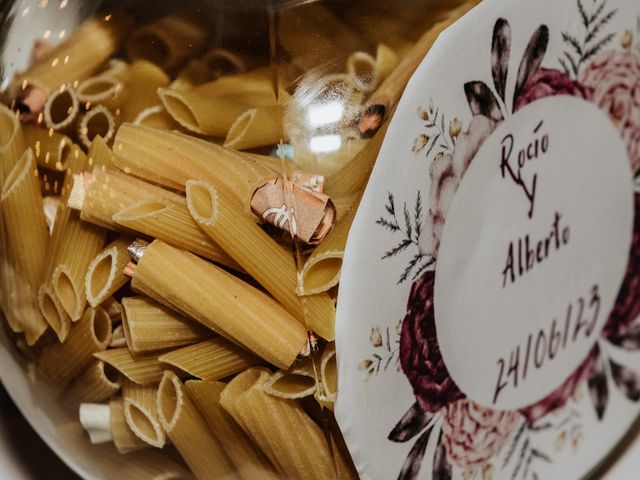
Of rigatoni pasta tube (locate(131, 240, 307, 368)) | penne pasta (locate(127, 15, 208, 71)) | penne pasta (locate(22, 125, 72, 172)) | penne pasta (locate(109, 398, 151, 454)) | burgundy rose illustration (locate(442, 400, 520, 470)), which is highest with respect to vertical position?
penne pasta (locate(127, 15, 208, 71))

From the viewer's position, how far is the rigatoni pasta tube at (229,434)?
1.59 ft

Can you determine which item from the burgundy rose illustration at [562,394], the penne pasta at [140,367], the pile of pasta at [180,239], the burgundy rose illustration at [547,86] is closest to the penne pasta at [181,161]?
the pile of pasta at [180,239]

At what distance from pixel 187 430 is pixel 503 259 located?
264mm

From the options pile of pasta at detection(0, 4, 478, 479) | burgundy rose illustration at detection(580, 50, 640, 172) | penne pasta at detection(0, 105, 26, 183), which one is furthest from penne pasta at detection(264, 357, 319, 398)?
burgundy rose illustration at detection(580, 50, 640, 172)

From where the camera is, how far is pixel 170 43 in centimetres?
49

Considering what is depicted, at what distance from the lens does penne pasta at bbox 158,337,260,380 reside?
19.0 inches

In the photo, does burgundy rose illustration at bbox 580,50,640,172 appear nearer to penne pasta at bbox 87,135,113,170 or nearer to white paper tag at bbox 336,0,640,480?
white paper tag at bbox 336,0,640,480

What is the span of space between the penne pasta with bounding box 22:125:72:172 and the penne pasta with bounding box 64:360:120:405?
121 mm

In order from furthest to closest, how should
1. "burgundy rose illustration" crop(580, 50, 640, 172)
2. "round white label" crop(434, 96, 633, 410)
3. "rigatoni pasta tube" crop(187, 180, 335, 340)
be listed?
"burgundy rose illustration" crop(580, 50, 640, 172) < "round white label" crop(434, 96, 633, 410) < "rigatoni pasta tube" crop(187, 180, 335, 340)

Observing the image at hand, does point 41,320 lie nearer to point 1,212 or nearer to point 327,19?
point 1,212

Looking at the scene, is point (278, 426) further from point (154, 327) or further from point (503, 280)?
point (503, 280)

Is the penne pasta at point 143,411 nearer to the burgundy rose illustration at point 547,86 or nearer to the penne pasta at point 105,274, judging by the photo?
the penne pasta at point 105,274

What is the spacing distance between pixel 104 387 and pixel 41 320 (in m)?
0.06

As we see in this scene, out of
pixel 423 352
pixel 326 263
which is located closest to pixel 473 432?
pixel 423 352
